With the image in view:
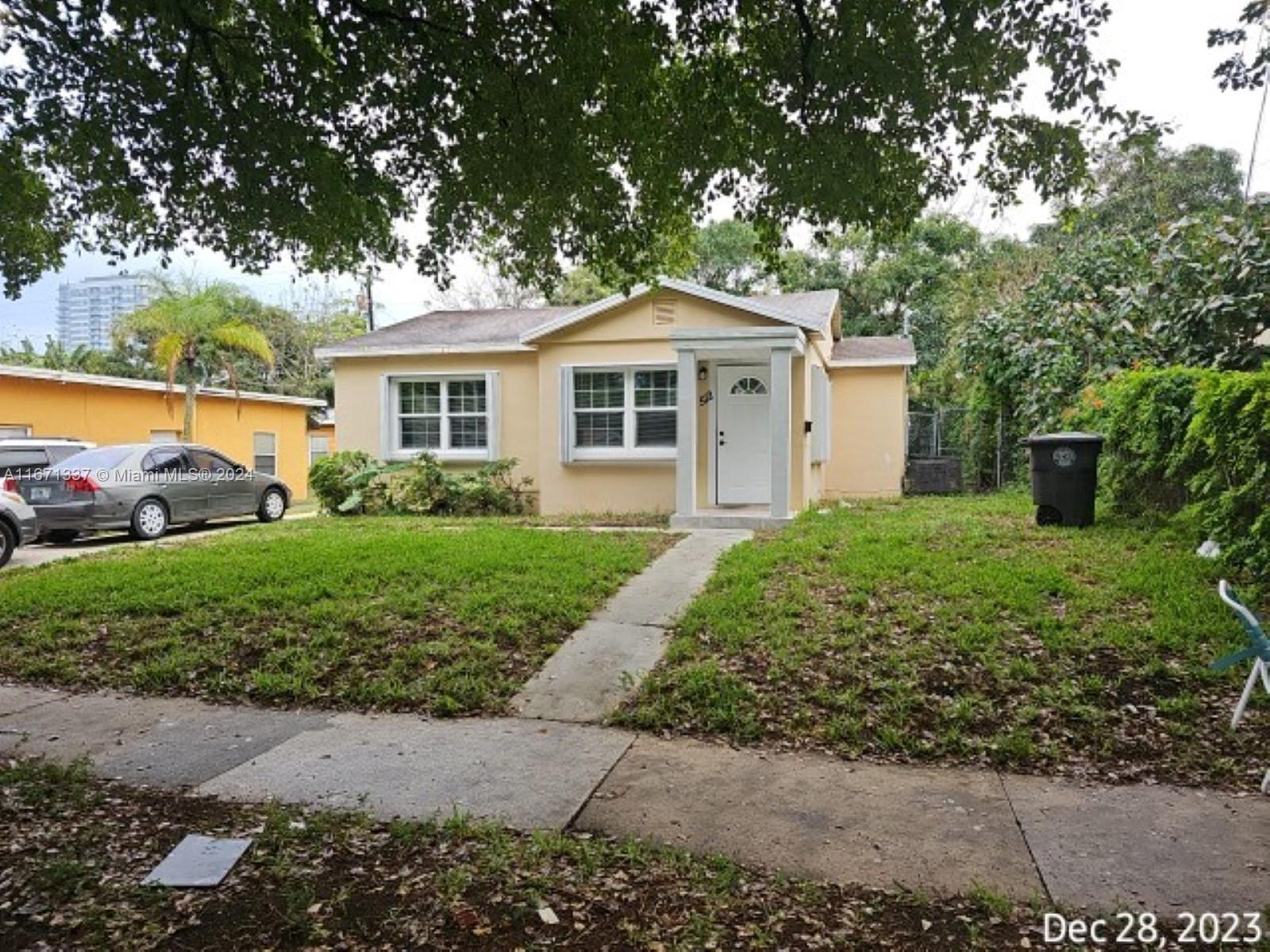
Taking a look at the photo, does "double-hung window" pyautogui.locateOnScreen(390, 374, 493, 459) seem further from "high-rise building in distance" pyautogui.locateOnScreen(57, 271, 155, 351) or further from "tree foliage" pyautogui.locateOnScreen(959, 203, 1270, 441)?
"high-rise building in distance" pyautogui.locateOnScreen(57, 271, 155, 351)

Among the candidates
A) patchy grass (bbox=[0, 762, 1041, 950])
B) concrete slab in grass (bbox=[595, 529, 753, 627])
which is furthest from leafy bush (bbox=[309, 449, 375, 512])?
patchy grass (bbox=[0, 762, 1041, 950])

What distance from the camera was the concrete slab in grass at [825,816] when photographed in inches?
115

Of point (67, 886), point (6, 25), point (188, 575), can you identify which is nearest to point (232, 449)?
point (188, 575)

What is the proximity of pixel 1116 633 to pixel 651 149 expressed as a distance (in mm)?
4615

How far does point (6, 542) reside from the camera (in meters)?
9.93

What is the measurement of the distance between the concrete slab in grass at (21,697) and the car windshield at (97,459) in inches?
298

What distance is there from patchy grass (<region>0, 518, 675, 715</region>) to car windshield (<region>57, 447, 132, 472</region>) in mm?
3277

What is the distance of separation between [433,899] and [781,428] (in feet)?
28.2

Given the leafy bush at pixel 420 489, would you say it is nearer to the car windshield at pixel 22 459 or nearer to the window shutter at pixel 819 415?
the car windshield at pixel 22 459

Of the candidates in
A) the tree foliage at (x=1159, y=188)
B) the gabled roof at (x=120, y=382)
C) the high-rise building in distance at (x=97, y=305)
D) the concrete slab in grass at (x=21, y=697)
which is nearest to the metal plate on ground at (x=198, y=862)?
the concrete slab in grass at (x=21, y=697)

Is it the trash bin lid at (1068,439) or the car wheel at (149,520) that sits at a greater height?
the trash bin lid at (1068,439)

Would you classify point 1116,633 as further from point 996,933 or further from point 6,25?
point 6,25

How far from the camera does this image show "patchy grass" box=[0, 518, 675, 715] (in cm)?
511

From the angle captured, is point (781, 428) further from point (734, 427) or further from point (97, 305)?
point (97, 305)
